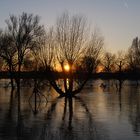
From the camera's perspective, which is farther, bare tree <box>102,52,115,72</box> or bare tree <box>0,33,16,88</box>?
bare tree <box>102,52,115,72</box>

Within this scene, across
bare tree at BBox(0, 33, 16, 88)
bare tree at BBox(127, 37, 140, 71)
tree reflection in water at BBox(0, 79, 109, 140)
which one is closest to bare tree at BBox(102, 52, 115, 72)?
bare tree at BBox(127, 37, 140, 71)

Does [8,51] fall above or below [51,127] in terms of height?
above

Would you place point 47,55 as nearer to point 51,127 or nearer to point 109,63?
point 51,127

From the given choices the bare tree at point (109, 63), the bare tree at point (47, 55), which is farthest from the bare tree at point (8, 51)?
the bare tree at point (109, 63)

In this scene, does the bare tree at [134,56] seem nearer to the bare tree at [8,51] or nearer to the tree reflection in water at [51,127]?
the bare tree at [8,51]

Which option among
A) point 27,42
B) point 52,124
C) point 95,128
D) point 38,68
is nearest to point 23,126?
point 52,124

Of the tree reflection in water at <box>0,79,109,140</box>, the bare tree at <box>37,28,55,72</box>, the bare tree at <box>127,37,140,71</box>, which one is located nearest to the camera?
the tree reflection in water at <box>0,79,109,140</box>

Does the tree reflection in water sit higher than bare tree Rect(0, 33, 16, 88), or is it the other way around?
bare tree Rect(0, 33, 16, 88)

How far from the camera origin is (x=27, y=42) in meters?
70.8

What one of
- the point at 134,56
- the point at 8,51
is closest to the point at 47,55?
the point at 8,51

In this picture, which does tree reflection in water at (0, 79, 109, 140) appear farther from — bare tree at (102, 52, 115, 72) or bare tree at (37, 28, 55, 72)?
bare tree at (102, 52, 115, 72)

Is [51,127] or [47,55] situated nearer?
[51,127]

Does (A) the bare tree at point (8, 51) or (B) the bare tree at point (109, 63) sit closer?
(A) the bare tree at point (8, 51)

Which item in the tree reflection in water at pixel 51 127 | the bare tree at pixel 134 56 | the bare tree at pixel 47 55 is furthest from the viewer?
the bare tree at pixel 134 56
